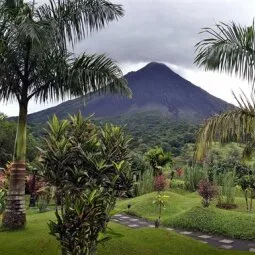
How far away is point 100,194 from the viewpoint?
7.39 meters

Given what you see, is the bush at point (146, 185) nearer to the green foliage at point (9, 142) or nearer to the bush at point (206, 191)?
the bush at point (206, 191)

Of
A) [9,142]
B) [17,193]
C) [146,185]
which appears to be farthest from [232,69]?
[9,142]

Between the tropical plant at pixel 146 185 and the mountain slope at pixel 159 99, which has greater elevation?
the mountain slope at pixel 159 99

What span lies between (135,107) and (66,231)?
11447cm

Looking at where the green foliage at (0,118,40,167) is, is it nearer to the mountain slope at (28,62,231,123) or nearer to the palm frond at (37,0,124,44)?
the palm frond at (37,0,124,44)

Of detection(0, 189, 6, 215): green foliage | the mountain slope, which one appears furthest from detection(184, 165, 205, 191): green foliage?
the mountain slope

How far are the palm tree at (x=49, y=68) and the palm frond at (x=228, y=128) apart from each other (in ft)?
9.62

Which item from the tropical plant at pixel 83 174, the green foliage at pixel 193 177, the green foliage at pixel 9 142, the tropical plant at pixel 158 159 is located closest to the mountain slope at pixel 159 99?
the green foliage at pixel 9 142

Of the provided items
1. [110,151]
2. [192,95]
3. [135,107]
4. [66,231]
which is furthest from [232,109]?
[192,95]

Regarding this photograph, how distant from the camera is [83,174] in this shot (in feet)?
24.5

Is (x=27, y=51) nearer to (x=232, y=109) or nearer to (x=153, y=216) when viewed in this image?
(x=232, y=109)

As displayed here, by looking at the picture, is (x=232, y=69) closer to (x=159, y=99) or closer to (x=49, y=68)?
(x=49, y=68)

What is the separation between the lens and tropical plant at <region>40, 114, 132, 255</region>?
23.4ft

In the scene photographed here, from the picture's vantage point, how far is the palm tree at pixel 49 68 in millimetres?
9648
